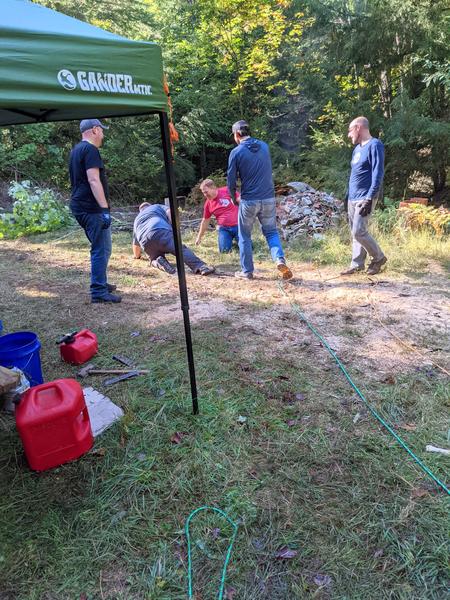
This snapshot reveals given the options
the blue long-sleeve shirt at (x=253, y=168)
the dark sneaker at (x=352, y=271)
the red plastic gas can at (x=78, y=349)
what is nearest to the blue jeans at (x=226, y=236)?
the blue long-sleeve shirt at (x=253, y=168)

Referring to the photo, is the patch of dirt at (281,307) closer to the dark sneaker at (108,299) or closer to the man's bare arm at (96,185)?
the dark sneaker at (108,299)

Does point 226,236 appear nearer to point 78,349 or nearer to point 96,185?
point 96,185

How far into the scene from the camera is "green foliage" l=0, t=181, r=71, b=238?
8695 millimetres

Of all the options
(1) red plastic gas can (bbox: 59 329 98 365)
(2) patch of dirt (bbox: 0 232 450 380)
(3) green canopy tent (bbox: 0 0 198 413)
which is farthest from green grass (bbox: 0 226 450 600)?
(3) green canopy tent (bbox: 0 0 198 413)

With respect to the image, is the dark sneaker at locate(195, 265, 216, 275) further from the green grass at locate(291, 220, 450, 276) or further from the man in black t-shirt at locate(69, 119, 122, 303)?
the green grass at locate(291, 220, 450, 276)

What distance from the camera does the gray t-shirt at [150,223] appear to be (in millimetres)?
5652

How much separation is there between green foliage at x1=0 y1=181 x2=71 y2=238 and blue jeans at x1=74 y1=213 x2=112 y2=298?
16.5ft

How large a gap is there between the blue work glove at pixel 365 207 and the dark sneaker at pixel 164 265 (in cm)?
253

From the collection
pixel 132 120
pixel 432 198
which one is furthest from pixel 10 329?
pixel 132 120

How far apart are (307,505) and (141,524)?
79cm

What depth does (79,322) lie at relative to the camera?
13.8ft

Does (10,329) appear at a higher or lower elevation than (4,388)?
lower

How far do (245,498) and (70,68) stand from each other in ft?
6.84

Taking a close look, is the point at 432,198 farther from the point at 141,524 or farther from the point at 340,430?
the point at 141,524
